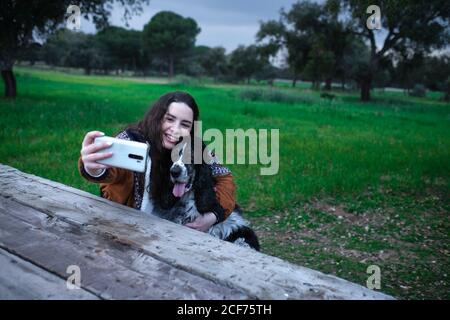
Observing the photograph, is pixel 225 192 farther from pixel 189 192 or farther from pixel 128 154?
pixel 128 154

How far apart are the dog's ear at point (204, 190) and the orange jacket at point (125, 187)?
14cm

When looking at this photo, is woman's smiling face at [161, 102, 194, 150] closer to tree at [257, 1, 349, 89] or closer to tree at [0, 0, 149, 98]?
tree at [0, 0, 149, 98]

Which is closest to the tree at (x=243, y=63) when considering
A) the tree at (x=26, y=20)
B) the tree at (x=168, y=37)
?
the tree at (x=168, y=37)

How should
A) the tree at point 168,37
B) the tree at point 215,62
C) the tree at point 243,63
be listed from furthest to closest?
1. the tree at point 168,37
2. the tree at point 215,62
3. the tree at point 243,63

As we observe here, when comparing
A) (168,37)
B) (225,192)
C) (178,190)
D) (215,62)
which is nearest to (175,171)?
(178,190)

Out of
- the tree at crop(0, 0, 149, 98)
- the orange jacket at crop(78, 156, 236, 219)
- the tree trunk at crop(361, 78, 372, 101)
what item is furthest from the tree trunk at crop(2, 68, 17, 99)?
the tree trunk at crop(361, 78, 372, 101)

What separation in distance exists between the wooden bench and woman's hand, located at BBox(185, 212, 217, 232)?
0.64 meters

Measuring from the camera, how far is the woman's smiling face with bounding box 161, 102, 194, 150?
116 inches

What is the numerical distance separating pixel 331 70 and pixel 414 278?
29.5 m

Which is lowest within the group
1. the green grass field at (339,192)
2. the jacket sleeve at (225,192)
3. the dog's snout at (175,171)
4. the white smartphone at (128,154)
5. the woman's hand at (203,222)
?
the green grass field at (339,192)

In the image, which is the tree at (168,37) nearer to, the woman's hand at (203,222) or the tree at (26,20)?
the tree at (26,20)

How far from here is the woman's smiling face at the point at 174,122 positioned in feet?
9.66

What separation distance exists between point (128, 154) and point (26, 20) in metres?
16.9
